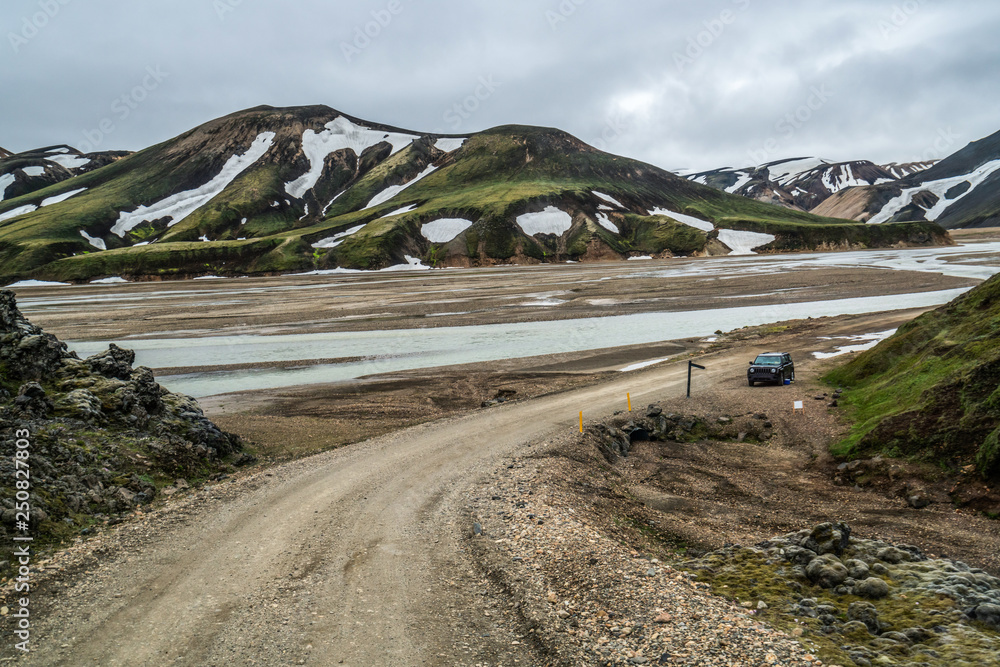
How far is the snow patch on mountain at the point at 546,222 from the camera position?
595 ft

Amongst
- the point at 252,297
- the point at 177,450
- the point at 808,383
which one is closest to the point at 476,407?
the point at 177,450

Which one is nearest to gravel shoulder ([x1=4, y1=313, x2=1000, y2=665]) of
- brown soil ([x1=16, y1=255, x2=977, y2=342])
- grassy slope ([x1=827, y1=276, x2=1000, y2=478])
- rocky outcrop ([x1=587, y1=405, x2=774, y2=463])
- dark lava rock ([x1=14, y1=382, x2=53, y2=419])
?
grassy slope ([x1=827, y1=276, x2=1000, y2=478])

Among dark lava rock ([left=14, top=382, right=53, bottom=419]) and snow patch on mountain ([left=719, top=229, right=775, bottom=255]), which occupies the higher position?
snow patch on mountain ([left=719, top=229, right=775, bottom=255])

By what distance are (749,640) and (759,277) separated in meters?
104

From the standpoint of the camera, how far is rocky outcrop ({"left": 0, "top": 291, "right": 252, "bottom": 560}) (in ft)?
52.8

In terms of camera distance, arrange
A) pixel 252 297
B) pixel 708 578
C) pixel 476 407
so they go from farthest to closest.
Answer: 1. pixel 252 297
2. pixel 476 407
3. pixel 708 578

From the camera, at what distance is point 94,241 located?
191 meters

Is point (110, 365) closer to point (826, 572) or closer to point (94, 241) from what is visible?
point (826, 572)

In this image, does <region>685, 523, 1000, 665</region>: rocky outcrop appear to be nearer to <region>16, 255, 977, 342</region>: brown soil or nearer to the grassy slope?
the grassy slope

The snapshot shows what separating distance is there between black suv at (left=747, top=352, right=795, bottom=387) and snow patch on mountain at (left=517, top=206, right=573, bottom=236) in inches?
5840

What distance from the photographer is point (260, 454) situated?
2456 centimetres

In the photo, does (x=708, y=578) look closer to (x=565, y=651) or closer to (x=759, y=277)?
(x=565, y=651)

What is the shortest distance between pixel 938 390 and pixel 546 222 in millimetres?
167764

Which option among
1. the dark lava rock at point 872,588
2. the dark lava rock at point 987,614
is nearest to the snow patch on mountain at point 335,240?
the dark lava rock at point 872,588
